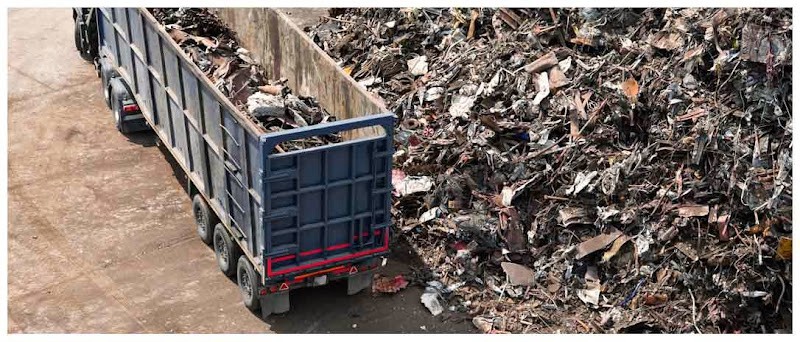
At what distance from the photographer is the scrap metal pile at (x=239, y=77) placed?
39.8ft

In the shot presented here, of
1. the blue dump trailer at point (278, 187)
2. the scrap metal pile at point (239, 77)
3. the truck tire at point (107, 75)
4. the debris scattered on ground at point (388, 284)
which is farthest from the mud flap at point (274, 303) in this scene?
the truck tire at point (107, 75)

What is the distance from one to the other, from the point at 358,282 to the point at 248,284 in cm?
126

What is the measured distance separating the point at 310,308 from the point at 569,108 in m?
4.10

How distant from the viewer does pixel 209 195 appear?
42.1 ft

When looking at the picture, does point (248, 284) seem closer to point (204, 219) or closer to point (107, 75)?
point (204, 219)

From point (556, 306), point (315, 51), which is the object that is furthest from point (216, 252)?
point (556, 306)

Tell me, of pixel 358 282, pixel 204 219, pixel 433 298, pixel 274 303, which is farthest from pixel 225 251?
pixel 433 298

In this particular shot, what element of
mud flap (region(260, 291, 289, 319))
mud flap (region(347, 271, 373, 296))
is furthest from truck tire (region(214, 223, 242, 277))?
mud flap (region(347, 271, 373, 296))

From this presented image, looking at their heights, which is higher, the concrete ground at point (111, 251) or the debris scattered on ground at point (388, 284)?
the debris scattered on ground at point (388, 284)

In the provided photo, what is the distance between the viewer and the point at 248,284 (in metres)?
12.0

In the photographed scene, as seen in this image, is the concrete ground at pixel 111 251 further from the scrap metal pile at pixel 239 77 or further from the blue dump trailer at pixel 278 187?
the scrap metal pile at pixel 239 77

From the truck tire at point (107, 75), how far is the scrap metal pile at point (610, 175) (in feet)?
15.7

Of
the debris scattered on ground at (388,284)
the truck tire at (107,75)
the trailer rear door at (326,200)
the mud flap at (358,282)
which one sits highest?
the trailer rear door at (326,200)

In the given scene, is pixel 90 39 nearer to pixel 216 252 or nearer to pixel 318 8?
pixel 318 8
